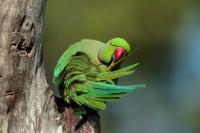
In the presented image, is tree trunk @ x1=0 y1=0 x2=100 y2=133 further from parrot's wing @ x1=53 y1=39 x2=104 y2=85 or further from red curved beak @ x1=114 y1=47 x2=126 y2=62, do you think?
red curved beak @ x1=114 y1=47 x2=126 y2=62

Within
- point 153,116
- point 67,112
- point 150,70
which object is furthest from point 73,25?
point 67,112

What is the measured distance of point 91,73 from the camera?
2150 mm

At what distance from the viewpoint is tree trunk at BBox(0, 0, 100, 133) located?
1.96 m

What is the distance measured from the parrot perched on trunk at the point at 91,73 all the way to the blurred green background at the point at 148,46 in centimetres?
457

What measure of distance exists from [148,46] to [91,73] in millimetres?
5647

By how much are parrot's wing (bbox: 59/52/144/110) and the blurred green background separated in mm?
4615

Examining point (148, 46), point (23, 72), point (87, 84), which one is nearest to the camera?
point (23, 72)

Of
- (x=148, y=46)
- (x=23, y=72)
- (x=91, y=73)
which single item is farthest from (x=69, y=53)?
(x=148, y=46)

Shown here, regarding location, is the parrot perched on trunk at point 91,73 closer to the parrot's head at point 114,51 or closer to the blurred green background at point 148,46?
the parrot's head at point 114,51

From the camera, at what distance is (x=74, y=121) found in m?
2.19

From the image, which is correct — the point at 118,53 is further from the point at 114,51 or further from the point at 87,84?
the point at 87,84

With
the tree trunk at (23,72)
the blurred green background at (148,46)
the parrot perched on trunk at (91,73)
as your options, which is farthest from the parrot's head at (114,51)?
the blurred green background at (148,46)

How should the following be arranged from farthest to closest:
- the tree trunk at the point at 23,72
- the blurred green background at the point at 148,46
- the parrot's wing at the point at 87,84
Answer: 1. the blurred green background at the point at 148,46
2. the parrot's wing at the point at 87,84
3. the tree trunk at the point at 23,72

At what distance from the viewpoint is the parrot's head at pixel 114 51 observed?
7.13ft
